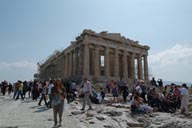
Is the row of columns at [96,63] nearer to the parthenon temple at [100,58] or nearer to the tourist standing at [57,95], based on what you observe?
the parthenon temple at [100,58]

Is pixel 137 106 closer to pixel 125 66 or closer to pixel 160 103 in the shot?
pixel 160 103

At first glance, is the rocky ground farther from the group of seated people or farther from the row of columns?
the row of columns

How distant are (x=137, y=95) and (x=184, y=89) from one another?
370 centimetres

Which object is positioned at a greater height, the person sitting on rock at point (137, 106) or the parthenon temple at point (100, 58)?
the parthenon temple at point (100, 58)

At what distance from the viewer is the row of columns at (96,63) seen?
40406mm

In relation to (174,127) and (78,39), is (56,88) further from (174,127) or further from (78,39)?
(78,39)

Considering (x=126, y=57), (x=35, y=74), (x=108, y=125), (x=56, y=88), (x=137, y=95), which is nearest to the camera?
(x=56, y=88)

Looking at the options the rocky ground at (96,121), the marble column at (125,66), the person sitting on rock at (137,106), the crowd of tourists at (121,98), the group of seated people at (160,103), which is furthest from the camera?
the marble column at (125,66)

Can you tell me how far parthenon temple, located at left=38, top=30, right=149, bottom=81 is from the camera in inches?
1606

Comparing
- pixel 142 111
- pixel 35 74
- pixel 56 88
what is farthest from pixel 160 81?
pixel 35 74

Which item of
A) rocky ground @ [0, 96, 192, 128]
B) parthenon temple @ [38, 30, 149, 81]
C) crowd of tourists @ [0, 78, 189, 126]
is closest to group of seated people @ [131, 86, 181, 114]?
crowd of tourists @ [0, 78, 189, 126]

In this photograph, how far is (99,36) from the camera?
4216 centimetres

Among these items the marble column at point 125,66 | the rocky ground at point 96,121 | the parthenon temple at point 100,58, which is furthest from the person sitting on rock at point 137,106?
the marble column at point 125,66

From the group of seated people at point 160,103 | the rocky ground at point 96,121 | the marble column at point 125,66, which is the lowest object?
the rocky ground at point 96,121
